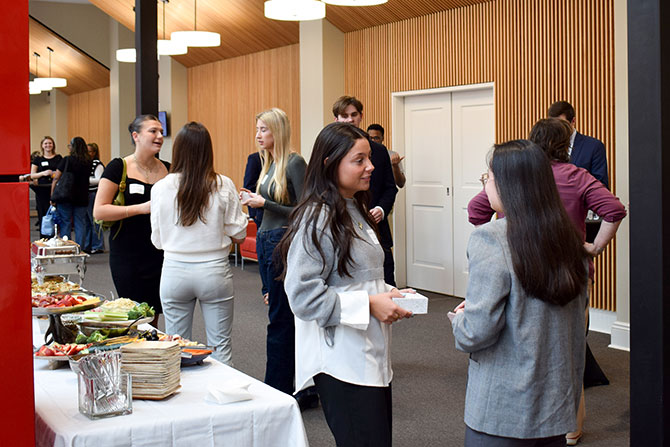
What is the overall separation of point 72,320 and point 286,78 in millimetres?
7964

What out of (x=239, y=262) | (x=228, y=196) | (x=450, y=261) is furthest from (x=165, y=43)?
(x=228, y=196)

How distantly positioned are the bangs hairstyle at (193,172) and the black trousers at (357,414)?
1420 millimetres

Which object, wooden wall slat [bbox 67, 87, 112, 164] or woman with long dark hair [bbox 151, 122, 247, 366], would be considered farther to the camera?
wooden wall slat [bbox 67, 87, 112, 164]

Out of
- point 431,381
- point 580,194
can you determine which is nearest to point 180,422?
point 580,194

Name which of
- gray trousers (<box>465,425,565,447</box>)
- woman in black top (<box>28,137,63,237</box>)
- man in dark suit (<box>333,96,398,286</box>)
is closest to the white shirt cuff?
gray trousers (<box>465,425,565,447</box>)

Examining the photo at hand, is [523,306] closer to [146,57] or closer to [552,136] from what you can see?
[552,136]

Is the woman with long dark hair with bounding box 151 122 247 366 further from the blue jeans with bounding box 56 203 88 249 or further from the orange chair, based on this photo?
the blue jeans with bounding box 56 203 88 249

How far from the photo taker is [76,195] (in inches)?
444

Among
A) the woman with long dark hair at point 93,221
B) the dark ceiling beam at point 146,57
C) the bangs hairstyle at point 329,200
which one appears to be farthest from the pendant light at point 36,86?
the bangs hairstyle at point 329,200

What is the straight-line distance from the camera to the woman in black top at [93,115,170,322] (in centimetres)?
407

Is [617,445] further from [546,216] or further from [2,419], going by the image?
[2,419]

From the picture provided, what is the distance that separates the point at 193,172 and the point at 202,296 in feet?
1.88

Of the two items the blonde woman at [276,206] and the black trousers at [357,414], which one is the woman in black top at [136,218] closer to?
the blonde woman at [276,206]

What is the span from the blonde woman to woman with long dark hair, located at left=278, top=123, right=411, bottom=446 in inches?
60.8
